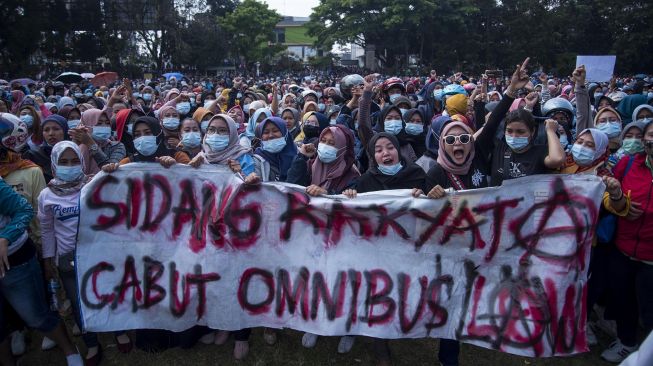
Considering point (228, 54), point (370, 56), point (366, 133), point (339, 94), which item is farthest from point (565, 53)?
point (366, 133)

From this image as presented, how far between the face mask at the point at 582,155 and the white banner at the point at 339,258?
2.13 feet

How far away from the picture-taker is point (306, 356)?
3.68m

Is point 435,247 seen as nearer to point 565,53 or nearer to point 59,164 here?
point 59,164

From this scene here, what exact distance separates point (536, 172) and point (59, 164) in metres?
3.33

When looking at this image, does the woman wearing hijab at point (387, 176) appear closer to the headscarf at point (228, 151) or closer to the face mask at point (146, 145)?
the headscarf at point (228, 151)

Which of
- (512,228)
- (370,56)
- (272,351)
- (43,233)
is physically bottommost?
(272,351)

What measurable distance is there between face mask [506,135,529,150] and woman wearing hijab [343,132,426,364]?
25.6 inches

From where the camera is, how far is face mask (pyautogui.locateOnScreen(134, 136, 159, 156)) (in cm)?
407

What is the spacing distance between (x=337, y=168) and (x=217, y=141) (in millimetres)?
1033

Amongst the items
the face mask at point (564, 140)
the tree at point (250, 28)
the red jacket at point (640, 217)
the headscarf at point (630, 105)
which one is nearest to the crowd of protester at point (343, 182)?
the red jacket at point (640, 217)

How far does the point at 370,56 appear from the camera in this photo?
43.1 metres

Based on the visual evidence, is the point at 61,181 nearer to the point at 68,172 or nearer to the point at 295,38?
the point at 68,172

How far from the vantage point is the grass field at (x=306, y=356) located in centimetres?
355

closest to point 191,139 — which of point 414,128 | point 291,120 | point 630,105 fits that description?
point 291,120
